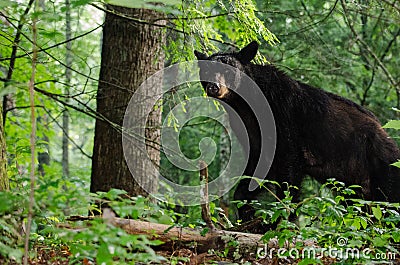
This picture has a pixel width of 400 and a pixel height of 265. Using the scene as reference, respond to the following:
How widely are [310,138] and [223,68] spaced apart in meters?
1.33

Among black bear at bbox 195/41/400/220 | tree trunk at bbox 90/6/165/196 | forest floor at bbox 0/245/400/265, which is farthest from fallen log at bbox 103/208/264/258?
black bear at bbox 195/41/400/220

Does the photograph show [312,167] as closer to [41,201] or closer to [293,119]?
[293,119]

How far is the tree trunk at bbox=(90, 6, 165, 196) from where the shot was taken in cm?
536

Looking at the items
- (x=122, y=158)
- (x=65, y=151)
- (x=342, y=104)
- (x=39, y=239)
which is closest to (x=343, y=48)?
(x=342, y=104)

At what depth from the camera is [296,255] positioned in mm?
3688

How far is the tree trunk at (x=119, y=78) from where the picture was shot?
5.36m

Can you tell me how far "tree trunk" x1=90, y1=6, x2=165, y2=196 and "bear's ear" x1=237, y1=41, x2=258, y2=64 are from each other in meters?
0.99

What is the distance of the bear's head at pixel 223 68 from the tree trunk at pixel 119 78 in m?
0.65

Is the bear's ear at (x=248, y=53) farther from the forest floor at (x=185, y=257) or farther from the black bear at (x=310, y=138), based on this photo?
the forest floor at (x=185, y=257)

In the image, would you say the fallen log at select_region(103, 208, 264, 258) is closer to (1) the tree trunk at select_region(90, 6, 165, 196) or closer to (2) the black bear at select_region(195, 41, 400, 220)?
(1) the tree trunk at select_region(90, 6, 165, 196)

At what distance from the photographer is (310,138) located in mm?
6098

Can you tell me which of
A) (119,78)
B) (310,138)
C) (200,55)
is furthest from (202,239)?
(310,138)

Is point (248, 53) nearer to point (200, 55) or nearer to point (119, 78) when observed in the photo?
point (200, 55)

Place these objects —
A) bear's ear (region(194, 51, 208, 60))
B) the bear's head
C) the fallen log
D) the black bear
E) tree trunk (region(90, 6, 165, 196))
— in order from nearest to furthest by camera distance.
A: the fallen log, tree trunk (region(90, 6, 165, 196)), bear's ear (region(194, 51, 208, 60)), the bear's head, the black bear
